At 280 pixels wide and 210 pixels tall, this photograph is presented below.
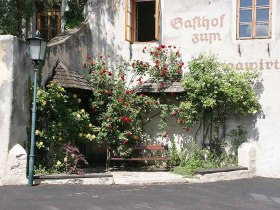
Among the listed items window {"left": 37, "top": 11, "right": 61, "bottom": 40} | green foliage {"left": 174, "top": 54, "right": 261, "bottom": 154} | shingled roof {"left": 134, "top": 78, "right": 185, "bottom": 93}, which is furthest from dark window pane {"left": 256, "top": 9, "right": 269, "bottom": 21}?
window {"left": 37, "top": 11, "right": 61, "bottom": 40}

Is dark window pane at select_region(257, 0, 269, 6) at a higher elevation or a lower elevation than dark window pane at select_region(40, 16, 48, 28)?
lower

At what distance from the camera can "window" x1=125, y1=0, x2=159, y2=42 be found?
12.9 m

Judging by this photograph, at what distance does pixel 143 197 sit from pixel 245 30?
6226 mm

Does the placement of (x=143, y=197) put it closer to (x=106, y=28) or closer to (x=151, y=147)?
(x=151, y=147)

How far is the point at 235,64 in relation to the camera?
11992mm

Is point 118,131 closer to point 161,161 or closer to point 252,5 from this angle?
point 161,161

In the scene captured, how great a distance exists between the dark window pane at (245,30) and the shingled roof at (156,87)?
234 centimetres

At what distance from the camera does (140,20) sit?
47.3 feet

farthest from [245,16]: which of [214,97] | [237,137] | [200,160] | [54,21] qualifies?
[54,21]

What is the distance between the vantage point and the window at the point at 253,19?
1176 centimetres

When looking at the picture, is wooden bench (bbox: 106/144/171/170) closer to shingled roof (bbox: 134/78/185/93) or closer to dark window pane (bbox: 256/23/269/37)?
shingled roof (bbox: 134/78/185/93)

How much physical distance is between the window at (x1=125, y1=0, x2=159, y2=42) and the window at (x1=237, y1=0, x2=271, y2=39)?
2.52m

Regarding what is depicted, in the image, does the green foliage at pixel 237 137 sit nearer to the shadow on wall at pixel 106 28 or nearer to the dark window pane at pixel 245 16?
the dark window pane at pixel 245 16

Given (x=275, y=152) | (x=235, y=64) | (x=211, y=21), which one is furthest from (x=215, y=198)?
(x=211, y=21)
